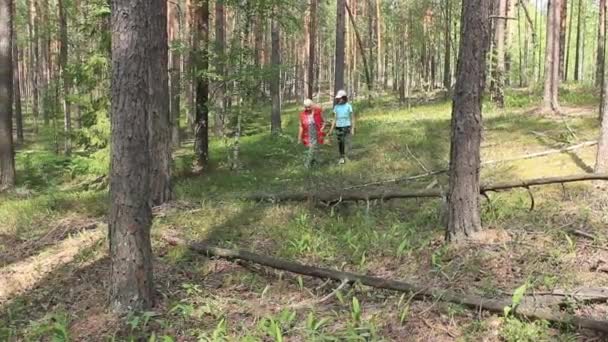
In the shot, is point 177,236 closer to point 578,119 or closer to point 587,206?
point 587,206

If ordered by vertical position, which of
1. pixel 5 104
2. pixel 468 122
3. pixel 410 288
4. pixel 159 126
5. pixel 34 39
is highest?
pixel 34 39

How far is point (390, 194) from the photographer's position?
318 inches

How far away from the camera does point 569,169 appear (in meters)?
9.68

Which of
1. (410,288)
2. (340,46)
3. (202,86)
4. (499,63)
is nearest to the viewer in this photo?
(410,288)

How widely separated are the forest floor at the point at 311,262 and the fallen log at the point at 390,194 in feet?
0.60

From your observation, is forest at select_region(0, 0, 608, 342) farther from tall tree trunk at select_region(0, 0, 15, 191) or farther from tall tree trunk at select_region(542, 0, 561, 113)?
tall tree trunk at select_region(542, 0, 561, 113)

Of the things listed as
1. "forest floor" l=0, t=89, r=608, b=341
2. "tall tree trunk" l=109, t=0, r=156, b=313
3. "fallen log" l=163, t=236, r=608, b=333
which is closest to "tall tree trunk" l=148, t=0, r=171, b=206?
Answer: "forest floor" l=0, t=89, r=608, b=341

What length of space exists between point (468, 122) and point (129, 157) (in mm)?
3890

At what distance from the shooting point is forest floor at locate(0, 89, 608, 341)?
16.2ft

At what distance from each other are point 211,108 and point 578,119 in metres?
10.1

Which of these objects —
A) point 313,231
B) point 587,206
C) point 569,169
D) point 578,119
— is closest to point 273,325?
point 313,231

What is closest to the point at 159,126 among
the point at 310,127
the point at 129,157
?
the point at 310,127

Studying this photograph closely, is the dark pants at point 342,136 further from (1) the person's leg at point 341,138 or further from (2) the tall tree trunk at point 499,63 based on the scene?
(2) the tall tree trunk at point 499,63

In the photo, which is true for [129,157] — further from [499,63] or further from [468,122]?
[499,63]
